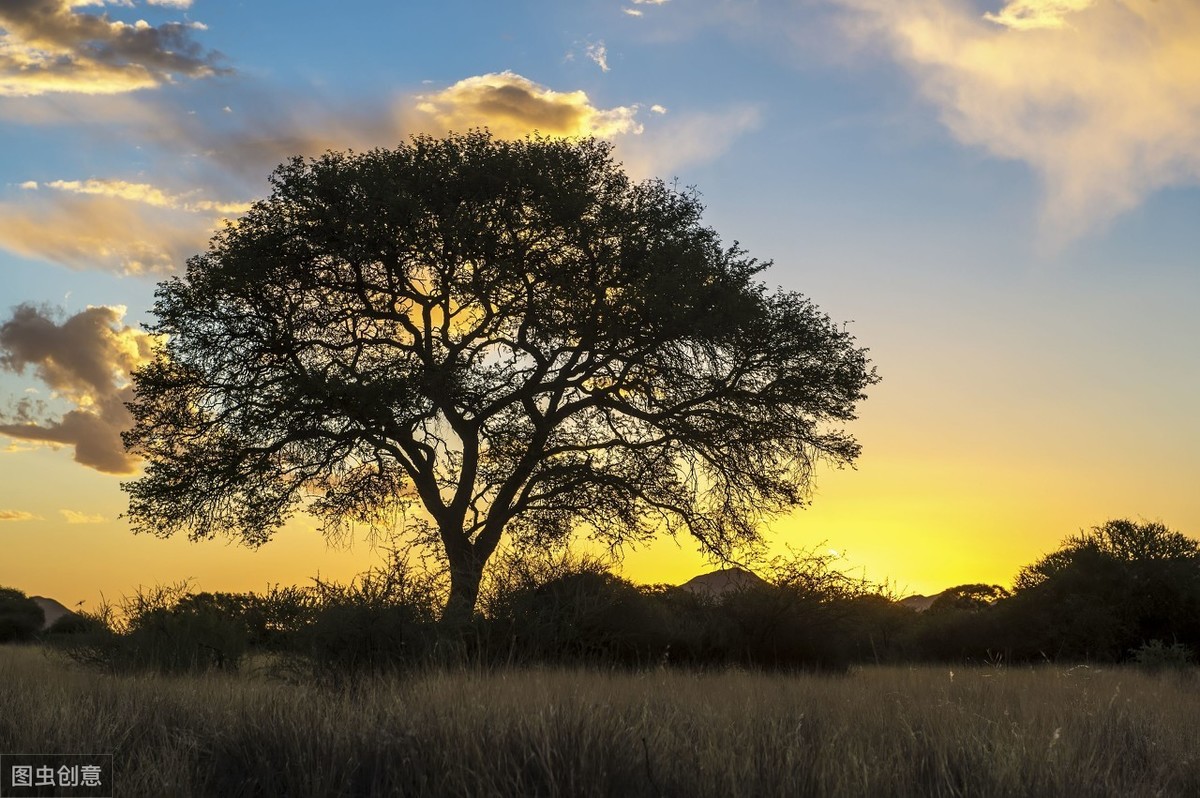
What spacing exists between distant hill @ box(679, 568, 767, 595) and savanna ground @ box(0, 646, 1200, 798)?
981 cm

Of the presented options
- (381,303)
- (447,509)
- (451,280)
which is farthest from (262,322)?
(447,509)

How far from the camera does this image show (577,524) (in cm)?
2266

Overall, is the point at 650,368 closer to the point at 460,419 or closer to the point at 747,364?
the point at 747,364

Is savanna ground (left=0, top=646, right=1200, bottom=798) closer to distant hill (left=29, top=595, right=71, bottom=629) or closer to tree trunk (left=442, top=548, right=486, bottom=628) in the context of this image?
tree trunk (left=442, top=548, right=486, bottom=628)

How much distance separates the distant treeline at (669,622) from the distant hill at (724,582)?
0.61ft

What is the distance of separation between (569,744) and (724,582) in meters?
14.7

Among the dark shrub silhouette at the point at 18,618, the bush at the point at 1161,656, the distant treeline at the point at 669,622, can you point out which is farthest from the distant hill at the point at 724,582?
the dark shrub silhouette at the point at 18,618

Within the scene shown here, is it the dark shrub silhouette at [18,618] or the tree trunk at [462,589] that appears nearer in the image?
the tree trunk at [462,589]

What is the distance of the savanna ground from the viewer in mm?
6336

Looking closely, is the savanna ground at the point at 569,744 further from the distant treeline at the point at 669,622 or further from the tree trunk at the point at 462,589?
the tree trunk at the point at 462,589

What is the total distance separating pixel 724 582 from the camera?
826 inches

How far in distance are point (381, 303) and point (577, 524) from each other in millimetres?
6356

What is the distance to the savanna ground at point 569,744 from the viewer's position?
6336 millimetres

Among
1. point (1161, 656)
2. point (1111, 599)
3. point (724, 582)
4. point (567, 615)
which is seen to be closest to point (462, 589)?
point (567, 615)
